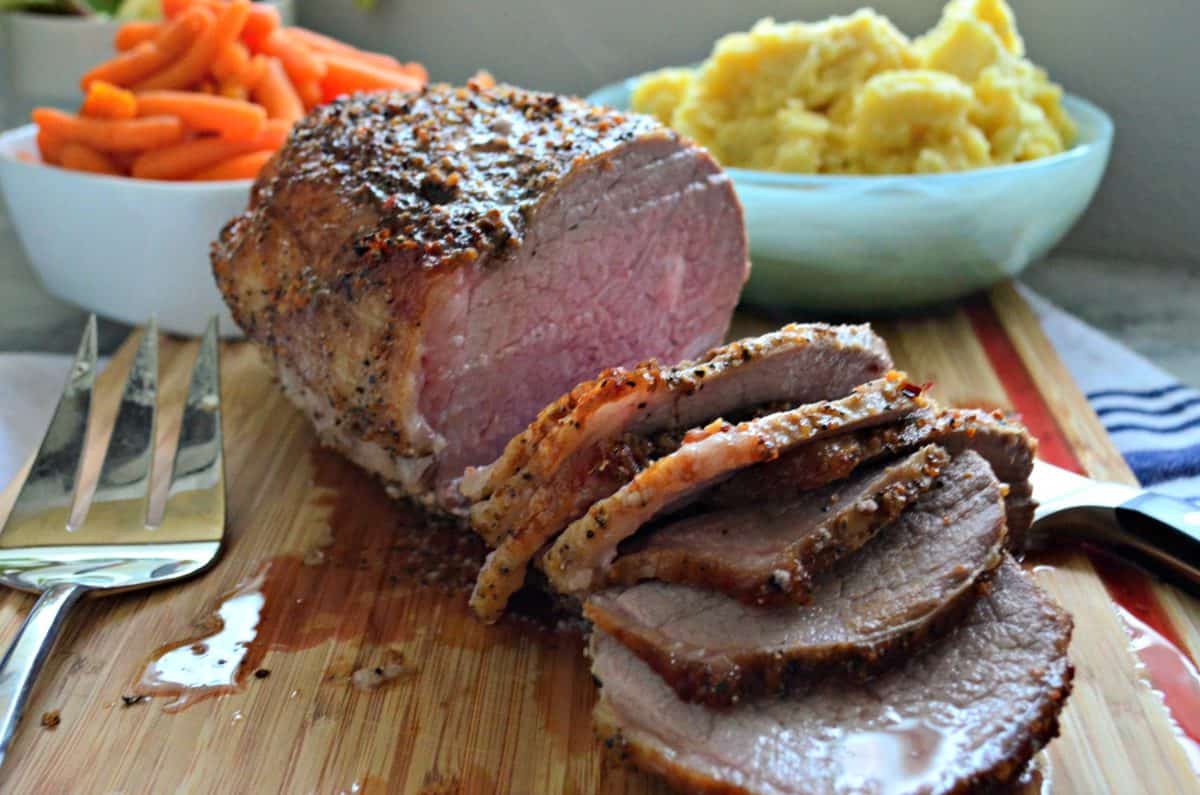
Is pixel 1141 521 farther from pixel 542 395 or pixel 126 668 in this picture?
pixel 126 668

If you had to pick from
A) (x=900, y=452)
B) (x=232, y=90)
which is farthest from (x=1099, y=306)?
(x=232, y=90)

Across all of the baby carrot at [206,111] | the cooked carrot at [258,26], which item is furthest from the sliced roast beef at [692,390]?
the cooked carrot at [258,26]

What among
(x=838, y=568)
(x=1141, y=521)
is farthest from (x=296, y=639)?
(x=1141, y=521)

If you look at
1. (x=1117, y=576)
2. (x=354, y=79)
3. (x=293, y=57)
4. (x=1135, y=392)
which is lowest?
(x=1135, y=392)

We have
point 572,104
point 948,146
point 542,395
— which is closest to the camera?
point 542,395

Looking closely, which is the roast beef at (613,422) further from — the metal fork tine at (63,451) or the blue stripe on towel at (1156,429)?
the blue stripe on towel at (1156,429)

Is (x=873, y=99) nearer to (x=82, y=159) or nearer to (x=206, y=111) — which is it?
(x=206, y=111)
